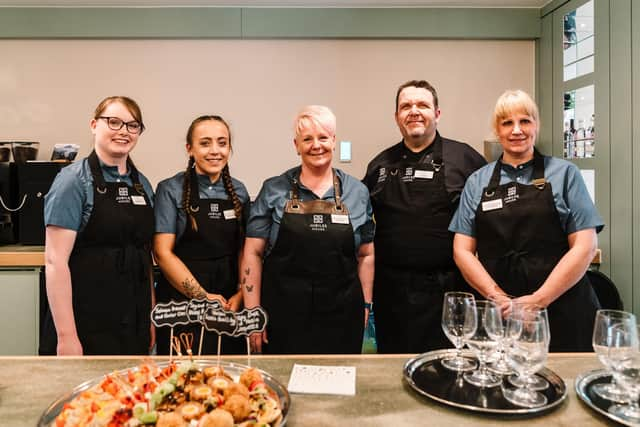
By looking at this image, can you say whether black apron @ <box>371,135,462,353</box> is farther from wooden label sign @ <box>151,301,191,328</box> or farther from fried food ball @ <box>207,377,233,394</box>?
fried food ball @ <box>207,377,233,394</box>

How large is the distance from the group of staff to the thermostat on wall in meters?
1.72

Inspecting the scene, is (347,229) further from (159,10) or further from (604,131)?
(159,10)

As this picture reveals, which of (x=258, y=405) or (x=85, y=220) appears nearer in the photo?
(x=258, y=405)

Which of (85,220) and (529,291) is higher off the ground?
(85,220)

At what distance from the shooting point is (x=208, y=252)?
2.02 metres

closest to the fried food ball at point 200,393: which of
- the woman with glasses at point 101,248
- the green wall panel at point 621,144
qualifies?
the woman with glasses at point 101,248

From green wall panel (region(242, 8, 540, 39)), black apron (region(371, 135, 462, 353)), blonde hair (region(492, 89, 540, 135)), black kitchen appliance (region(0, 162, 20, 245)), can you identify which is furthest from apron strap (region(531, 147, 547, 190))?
black kitchen appliance (region(0, 162, 20, 245))

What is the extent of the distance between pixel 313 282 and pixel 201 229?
526mm

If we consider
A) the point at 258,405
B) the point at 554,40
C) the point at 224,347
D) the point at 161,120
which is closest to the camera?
the point at 258,405

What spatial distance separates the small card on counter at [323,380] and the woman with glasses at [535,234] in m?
0.94

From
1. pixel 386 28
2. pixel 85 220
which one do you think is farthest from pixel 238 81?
pixel 85 220

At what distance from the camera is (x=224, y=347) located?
1.99 meters

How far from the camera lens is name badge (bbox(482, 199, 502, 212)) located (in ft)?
6.31

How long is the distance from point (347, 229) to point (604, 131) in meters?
1.98
